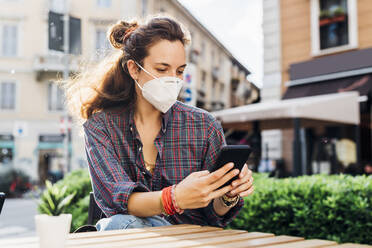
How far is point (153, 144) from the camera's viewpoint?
217 cm

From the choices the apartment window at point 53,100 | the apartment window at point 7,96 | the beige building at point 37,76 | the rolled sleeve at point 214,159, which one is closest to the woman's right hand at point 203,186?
the rolled sleeve at point 214,159

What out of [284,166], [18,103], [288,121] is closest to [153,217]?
[288,121]

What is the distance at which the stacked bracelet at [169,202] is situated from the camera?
64.2 inches

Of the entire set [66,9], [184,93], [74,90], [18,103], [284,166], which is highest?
[66,9]

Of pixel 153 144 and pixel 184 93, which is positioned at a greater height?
pixel 184 93

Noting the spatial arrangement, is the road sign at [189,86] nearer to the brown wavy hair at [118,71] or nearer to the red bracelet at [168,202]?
the brown wavy hair at [118,71]

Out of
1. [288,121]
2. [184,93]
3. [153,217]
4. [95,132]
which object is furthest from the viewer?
[288,121]

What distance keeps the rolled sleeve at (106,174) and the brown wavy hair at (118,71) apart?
229 mm

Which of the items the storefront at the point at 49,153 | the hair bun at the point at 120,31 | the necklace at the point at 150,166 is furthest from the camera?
the storefront at the point at 49,153

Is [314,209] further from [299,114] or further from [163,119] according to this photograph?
[299,114]

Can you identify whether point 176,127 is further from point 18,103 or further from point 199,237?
point 18,103

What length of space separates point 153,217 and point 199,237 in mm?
427

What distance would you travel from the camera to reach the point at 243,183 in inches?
66.3

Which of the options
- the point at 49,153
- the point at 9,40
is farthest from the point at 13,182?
the point at 9,40
